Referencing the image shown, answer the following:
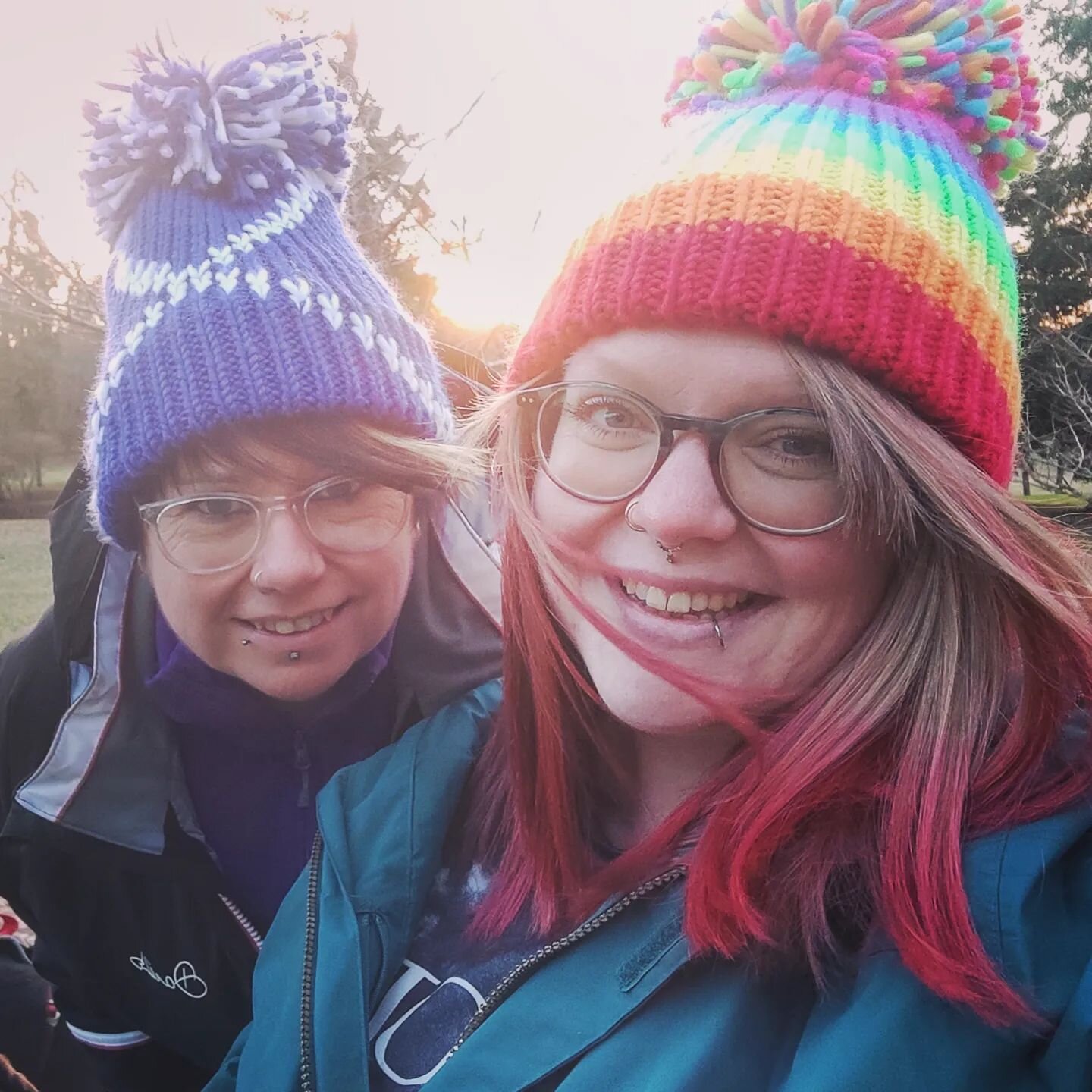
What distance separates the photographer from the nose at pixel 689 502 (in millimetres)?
828

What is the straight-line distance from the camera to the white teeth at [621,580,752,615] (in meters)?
0.88

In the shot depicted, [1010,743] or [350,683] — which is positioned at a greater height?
[1010,743]

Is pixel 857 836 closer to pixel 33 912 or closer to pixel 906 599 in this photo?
pixel 906 599

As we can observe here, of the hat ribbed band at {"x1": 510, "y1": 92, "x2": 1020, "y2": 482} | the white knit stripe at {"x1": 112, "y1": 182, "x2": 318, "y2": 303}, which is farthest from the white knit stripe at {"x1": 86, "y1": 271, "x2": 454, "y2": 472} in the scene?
the hat ribbed band at {"x1": 510, "y1": 92, "x2": 1020, "y2": 482}

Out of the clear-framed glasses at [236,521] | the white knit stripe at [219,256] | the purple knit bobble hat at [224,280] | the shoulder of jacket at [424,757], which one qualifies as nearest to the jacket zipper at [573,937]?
the shoulder of jacket at [424,757]

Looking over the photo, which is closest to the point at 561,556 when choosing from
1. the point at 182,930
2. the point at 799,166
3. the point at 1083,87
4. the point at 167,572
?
the point at 799,166

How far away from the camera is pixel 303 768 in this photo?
141 cm

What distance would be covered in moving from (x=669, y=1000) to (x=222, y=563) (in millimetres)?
830

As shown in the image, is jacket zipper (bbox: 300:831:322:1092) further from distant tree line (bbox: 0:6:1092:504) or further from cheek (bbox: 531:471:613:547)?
distant tree line (bbox: 0:6:1092:504)

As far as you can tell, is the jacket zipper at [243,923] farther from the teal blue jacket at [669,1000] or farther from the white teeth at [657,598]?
the white teeth at [657,598]

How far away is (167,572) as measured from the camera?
122 centimetres

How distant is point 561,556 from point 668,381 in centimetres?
25

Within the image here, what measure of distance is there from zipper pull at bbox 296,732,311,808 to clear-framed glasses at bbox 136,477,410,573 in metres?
0.37

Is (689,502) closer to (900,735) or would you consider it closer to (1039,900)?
(900,735)
